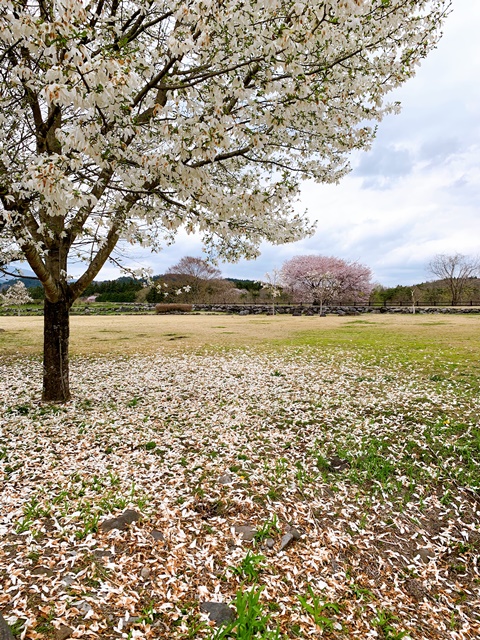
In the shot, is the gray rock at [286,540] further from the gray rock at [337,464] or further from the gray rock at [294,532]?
the gray rock at [337,464]

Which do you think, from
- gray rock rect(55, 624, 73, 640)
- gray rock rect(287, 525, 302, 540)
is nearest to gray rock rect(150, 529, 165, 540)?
gray rock rect(55, 624, 73, 640)

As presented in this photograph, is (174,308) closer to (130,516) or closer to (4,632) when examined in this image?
(130,516)

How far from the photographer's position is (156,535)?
3789 mm

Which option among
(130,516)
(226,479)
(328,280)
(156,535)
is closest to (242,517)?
(226,479)

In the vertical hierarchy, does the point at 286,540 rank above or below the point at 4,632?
below

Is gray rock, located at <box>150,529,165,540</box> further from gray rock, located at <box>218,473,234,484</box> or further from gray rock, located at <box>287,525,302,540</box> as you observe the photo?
gray rock, located at <box>287,525,302,540</box>

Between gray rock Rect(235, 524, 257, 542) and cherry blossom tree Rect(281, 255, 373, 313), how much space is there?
175 ft

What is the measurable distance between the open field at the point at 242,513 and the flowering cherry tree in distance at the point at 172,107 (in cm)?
273

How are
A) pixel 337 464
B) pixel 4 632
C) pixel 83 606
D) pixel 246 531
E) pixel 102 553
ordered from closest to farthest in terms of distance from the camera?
pixel 4 632 < pixel 83 606 < pixel 102 553 < pixel 246 531 < pixel 337 464

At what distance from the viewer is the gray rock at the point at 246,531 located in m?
3.82

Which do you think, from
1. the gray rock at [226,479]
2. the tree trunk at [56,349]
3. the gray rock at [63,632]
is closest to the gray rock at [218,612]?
the gray rock at [63,632]

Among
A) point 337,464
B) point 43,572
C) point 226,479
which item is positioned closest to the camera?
point 43,572

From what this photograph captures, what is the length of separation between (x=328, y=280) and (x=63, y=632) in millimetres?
57033

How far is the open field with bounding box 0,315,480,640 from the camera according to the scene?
2951 mm
